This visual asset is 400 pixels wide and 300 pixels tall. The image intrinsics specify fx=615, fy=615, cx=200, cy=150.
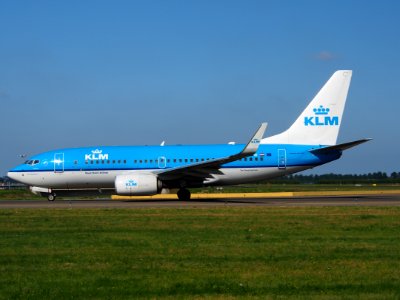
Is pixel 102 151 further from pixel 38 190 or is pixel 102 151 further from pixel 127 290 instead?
pixel 127 290

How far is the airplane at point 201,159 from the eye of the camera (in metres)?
34.5

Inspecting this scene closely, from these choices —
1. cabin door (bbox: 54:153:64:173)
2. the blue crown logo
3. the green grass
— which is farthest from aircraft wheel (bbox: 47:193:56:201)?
the blue crown logo

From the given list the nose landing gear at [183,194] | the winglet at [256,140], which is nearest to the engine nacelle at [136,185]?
the nose landing gear at [183,194]

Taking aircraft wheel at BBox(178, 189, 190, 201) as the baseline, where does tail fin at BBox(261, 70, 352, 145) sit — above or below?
above

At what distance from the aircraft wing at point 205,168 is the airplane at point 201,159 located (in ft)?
0.28

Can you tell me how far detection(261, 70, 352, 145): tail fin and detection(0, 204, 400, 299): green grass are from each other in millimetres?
15324

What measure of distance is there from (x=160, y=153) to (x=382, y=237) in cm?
2131

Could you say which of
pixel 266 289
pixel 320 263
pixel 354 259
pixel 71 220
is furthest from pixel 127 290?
pixel 71 220

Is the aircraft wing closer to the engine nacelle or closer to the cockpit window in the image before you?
the engine nacelle

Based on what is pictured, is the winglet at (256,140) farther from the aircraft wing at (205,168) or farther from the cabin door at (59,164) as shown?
the cabin door at (59,164)

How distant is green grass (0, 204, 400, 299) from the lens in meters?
8.98

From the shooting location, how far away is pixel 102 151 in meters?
35.4

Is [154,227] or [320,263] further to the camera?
[154,227]

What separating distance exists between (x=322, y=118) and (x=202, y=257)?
979 inches
